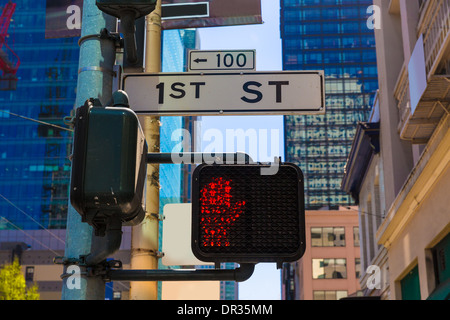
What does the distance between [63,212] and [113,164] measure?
10536cm

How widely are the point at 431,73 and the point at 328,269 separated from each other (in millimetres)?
79549

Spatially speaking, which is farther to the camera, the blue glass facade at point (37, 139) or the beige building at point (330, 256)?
the blue glass facade at point (37, 139)

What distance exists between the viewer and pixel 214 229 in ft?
12.0

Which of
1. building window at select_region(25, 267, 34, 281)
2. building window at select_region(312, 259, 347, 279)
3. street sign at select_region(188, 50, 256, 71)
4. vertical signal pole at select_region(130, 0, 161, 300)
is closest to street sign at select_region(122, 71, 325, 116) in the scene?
street sign at select_region(188, 50, 256, 71)

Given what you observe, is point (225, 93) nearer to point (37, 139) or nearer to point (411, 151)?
point (411, 151)

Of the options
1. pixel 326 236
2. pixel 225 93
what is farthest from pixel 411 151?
pixel 326 236

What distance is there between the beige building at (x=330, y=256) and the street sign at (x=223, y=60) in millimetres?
85900

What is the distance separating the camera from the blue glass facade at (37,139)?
4087 inches

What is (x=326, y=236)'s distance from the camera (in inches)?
3656

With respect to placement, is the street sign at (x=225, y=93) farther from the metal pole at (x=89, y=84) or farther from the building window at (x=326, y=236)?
the building window at (x=326, y=236)

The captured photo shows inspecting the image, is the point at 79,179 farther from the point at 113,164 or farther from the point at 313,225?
the point at 313,225

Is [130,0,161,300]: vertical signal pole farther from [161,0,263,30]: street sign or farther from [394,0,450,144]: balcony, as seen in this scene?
[394,0,450,144]: balcony

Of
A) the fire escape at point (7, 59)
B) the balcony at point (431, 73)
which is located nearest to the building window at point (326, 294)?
the fire escape at point (7, 59)

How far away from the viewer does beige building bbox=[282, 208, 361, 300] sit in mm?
92250
